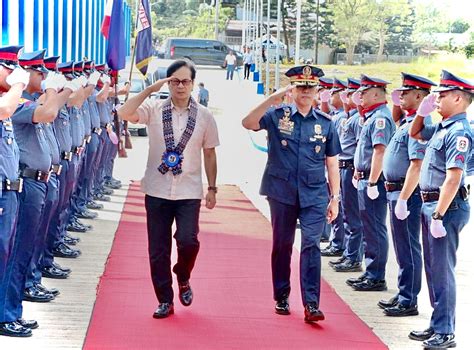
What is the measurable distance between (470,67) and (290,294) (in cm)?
1829

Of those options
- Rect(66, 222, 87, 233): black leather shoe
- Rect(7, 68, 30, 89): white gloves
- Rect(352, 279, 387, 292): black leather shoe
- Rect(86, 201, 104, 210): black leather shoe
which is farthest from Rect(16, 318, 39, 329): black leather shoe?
Rect(86, 201, 104, 210): black leather shoe

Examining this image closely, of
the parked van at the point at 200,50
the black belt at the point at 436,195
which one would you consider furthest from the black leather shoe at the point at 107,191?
the parked van at the point at 200,50

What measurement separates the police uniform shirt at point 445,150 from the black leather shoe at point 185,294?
210cm

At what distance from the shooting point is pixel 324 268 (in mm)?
10328

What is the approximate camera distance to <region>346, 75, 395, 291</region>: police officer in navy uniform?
8945 millimetres

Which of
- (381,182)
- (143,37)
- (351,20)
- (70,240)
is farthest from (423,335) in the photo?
(351,20)

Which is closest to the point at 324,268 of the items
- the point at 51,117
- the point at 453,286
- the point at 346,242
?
the point at 346,242

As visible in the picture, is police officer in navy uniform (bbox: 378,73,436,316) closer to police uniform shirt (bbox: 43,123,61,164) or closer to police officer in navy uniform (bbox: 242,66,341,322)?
police officer in navy uniform (bbox: 242,66,341,322)

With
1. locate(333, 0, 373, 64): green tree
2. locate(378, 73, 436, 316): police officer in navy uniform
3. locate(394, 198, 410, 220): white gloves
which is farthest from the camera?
locate(333, 0, 373, 64): green tree

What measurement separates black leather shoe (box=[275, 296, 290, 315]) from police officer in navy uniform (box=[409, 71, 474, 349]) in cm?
129

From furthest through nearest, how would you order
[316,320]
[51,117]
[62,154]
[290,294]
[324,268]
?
1. [324,268]
2. [62,154]
3. [290,294]
4. [316,320]
5. [51,117]

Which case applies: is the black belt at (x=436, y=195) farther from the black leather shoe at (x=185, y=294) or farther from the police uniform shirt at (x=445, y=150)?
the black leather shoe at (x=185, y=294)

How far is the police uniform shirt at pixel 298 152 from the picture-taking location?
7.78m

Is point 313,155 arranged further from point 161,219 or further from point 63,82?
point 63,82
